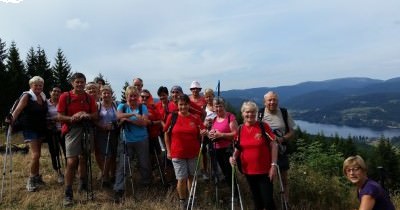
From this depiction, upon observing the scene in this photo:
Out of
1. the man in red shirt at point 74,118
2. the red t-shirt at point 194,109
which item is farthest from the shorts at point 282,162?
the man in red shirt at point 74,118

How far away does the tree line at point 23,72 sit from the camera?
124 feet

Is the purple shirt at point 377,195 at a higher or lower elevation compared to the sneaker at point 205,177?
higher

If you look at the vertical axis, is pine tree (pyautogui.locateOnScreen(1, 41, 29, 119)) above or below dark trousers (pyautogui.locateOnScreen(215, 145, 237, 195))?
above

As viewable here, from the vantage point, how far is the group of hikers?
6332mm

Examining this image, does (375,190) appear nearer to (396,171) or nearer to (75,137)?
(75,137)

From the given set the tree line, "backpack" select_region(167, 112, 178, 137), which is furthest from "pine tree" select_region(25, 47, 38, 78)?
"backpack" select_region(167, 112, 178, 137)

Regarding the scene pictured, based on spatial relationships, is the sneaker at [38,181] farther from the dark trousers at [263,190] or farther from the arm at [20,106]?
the dark trousers at [263,190]

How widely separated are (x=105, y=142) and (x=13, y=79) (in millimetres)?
34287

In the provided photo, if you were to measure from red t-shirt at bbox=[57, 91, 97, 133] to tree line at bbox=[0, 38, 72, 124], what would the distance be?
2927 cm

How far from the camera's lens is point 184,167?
7.06 metres

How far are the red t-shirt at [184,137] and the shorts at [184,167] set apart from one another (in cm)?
10

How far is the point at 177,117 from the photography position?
7.00 metres

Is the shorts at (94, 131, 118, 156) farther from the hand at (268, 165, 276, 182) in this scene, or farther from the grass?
the hand at (268, 165, 276, 182)

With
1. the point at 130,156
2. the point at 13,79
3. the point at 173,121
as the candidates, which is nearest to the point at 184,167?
the point at 173,121
